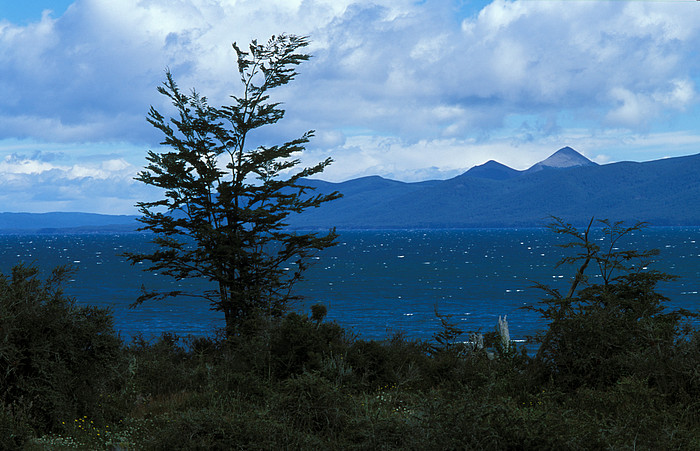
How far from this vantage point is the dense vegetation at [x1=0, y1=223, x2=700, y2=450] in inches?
288

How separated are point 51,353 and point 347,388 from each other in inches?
178

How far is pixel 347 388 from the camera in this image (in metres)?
10.7

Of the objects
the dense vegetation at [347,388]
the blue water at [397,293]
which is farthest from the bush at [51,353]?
the blue water at [397,293]

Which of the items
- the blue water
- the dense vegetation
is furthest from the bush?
the blue water

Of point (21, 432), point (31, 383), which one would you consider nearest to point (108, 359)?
point (31, 383)

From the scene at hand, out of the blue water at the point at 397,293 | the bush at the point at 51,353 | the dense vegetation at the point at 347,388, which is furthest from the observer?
the blue water at the point at 397,293

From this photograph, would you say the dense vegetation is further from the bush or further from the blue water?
the blue water

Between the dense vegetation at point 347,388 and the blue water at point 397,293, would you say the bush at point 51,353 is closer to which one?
the dense vegetation at point 347,388

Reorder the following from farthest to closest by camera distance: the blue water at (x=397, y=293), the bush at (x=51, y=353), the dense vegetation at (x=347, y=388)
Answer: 1. the blue water at (x=397, y=293)
2. the bush at (x=51, y=353)
3. the dense vegetation at (x=347, y=388)

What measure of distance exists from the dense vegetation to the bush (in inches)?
0.9

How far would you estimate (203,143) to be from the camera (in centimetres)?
1959

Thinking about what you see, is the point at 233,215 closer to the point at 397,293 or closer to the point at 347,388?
the point at 347,388

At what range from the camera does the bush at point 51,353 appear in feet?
29.0

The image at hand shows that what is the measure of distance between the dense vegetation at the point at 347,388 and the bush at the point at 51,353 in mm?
22
